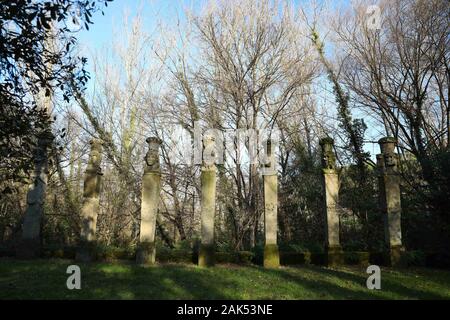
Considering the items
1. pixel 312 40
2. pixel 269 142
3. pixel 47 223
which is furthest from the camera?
pixel 312 40

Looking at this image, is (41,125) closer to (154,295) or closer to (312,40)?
(154,295)

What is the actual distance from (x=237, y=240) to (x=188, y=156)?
4712 millimetres

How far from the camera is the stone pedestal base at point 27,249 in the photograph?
10297mm

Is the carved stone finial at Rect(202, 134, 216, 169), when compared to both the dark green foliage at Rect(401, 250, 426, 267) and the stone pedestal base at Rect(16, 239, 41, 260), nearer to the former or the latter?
the stone pedestal base at Rect(16, 239, 41, 260)

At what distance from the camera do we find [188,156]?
15.9 meters

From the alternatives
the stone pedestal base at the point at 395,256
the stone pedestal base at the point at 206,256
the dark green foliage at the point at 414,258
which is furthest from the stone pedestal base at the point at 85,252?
the dark green foliage at the point at 414,258

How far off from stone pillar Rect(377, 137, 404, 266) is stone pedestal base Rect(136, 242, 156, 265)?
6.50 metres

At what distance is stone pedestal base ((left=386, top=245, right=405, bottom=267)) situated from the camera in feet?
35.0

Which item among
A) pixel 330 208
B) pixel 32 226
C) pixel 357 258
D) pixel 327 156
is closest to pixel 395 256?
pixel 357 258

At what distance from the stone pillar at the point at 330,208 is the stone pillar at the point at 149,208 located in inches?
193

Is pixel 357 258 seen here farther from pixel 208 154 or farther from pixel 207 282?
pixel 207 282

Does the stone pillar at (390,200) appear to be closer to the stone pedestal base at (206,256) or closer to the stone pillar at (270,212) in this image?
the stone pillar at (270,212)

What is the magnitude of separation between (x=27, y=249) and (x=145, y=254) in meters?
3.25
